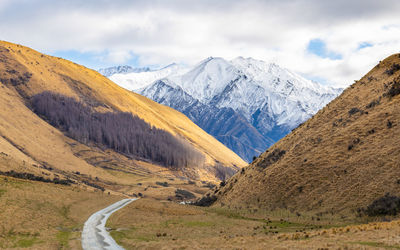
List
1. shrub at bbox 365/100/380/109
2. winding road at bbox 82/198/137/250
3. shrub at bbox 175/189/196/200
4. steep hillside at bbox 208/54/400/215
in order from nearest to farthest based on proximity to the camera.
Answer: winding road at bbox 82/198/137/250, steep hillside at bbox 208/54/400/215, shrub at bbox 365/100/380/109, shrub at bbox 175/189/196/200

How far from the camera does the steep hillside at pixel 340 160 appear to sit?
162 feet

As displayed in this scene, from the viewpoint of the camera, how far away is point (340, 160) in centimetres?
5691

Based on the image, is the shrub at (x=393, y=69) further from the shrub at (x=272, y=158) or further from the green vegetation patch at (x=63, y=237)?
the green vegetation patch at (x=63, y=237)

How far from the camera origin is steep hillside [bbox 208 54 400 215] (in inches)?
1946

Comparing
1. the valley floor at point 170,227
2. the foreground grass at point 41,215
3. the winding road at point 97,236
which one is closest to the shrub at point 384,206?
the valley floor at point 170,227

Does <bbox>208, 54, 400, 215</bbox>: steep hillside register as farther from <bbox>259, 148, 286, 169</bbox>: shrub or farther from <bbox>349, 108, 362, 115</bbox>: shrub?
<bbox>259, 148, 286, 169</bbox>: shrub

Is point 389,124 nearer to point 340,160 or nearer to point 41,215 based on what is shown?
point 340,160

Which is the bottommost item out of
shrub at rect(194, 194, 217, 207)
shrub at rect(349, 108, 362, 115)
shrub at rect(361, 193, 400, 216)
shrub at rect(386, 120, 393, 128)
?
shrub at rect(194, 194, 217, 207)

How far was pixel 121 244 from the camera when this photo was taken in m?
35.8

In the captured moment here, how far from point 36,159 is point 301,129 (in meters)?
138

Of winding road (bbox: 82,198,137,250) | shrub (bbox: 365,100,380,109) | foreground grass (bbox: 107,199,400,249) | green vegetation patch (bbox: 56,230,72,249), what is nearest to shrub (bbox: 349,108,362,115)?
shrub (bbox: 365,100,380,109)

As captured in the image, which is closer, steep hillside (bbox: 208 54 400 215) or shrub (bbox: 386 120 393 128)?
steep hillside (bbox: 208 54 400 215)

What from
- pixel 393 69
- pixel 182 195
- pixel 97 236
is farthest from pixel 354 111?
pixel 182 195

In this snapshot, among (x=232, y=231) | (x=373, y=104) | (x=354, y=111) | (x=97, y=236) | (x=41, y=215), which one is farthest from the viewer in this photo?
(x=354, y=111)
